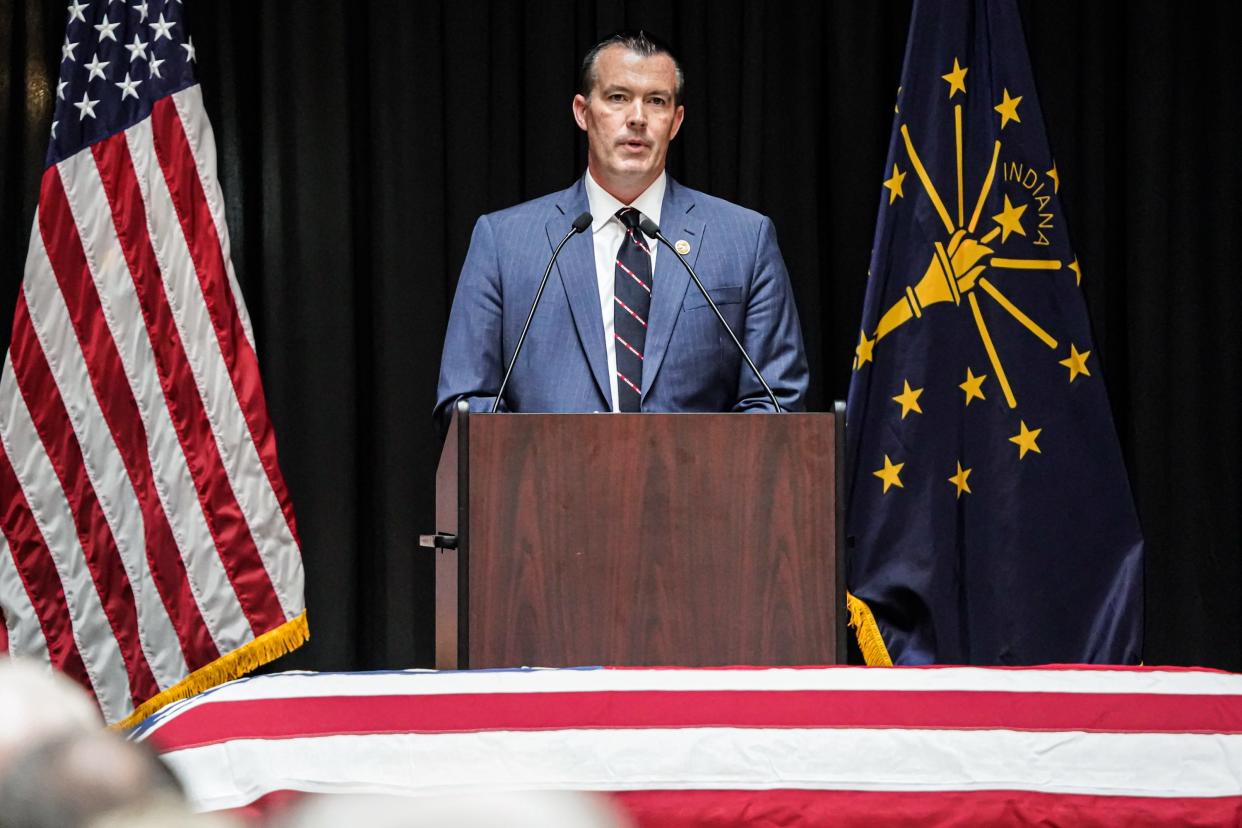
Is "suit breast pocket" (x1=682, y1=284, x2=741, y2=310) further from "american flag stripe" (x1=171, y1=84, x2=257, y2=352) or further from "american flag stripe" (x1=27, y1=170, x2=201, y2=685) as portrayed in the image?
"american flag stripe" (x1=27, y1=170, x2=201, y2=685)

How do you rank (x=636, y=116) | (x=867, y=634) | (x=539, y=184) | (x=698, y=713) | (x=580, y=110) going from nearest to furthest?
(x=698, y=713), (x=636, y=116), (x=580, y=110), (x=867, y=634), (x=539, y=184)

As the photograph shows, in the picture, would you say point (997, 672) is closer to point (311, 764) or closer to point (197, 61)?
point (311, 764)

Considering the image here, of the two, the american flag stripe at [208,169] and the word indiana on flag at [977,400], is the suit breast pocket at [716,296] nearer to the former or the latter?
the word indiana on flag at [977,400]

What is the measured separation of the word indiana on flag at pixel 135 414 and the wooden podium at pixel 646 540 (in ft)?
5.30

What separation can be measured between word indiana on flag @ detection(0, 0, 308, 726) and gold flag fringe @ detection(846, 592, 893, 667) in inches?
55.1

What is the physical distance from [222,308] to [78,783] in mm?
3281

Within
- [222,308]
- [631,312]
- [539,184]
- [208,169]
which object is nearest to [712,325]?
[631,312]

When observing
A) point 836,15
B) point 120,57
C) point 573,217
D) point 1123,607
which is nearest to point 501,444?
point 573,217

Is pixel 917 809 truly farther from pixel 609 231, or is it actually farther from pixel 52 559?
pixel 52 559

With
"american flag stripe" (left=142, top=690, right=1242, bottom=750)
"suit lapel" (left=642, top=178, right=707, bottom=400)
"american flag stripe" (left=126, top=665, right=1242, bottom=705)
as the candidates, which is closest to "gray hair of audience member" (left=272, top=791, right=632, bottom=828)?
"american flag stripe" (left=142, top=690, right=1242, bottom=750)

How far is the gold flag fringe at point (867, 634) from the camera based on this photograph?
3.28 meters

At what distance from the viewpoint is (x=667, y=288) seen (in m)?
2.77

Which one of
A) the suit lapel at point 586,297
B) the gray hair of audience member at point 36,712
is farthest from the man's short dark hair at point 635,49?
the gray hair of audience member at point 36,712

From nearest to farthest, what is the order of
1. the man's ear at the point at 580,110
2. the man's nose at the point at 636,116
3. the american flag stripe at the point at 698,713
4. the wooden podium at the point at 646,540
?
the american flag stripe at the point at 698,713 → the wooden podium at the point at 646,540 → the man's nose at the point at 636,116 → the man's ear at the point at 580,110
